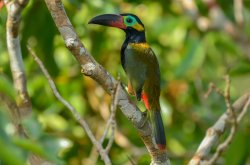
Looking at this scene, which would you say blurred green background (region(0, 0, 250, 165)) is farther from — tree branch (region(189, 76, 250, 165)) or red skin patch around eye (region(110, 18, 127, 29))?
tree branch (region(189, 76, 250, 165))

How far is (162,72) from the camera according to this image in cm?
576

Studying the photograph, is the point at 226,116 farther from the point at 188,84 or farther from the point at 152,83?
the point at 188,84

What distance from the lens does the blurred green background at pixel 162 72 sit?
4.74 m

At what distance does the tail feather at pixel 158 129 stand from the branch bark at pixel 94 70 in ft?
0.29

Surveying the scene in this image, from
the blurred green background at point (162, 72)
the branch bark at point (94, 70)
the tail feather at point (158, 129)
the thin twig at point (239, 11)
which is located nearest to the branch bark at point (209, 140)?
the tail feather at point (158, 129)

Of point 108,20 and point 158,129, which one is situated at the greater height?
point 108,20

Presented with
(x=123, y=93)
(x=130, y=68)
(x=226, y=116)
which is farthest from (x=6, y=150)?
(x=226, y=116)

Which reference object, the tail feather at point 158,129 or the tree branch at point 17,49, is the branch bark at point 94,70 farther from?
the tree branch at point 17,49

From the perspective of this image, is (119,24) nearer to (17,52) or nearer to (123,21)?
(123,21)

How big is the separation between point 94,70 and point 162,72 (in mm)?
3202

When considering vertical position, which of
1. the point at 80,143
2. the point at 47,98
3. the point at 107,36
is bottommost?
the point at 80,143

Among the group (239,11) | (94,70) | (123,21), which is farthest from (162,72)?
(94,70)

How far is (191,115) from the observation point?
5840mm

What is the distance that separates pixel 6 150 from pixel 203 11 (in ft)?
15.9
